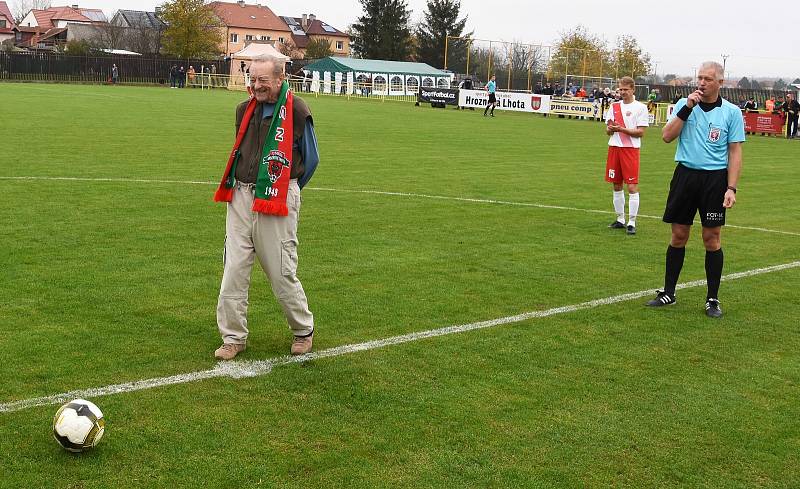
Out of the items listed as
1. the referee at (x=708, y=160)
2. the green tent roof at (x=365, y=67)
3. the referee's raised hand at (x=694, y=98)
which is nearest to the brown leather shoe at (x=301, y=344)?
the referee at (x=708, y=160)

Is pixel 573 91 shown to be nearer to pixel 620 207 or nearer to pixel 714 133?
pixel 620 207

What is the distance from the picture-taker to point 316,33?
449ft

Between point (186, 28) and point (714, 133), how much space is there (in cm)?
8228

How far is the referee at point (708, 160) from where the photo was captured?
27.0ft

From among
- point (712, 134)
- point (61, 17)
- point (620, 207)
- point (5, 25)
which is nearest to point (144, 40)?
point (61, 17)

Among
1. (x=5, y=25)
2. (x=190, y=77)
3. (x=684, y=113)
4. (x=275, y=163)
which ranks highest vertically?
(x=5, y=25)

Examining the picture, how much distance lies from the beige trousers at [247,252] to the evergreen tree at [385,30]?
92.8 meters

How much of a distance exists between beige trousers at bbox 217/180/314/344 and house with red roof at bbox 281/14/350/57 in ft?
427

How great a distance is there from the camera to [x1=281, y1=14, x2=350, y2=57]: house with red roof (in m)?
136

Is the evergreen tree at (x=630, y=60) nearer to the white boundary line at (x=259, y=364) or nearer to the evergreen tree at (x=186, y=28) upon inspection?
the evergreen tree at (x=186, y=28)

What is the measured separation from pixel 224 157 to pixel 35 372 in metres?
14.2

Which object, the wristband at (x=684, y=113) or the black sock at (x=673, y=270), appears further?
the black sock at (x=673, y=270)

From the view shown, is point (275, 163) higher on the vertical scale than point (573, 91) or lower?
lower

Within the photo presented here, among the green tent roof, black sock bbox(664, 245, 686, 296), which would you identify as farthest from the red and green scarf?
the green tent roof
